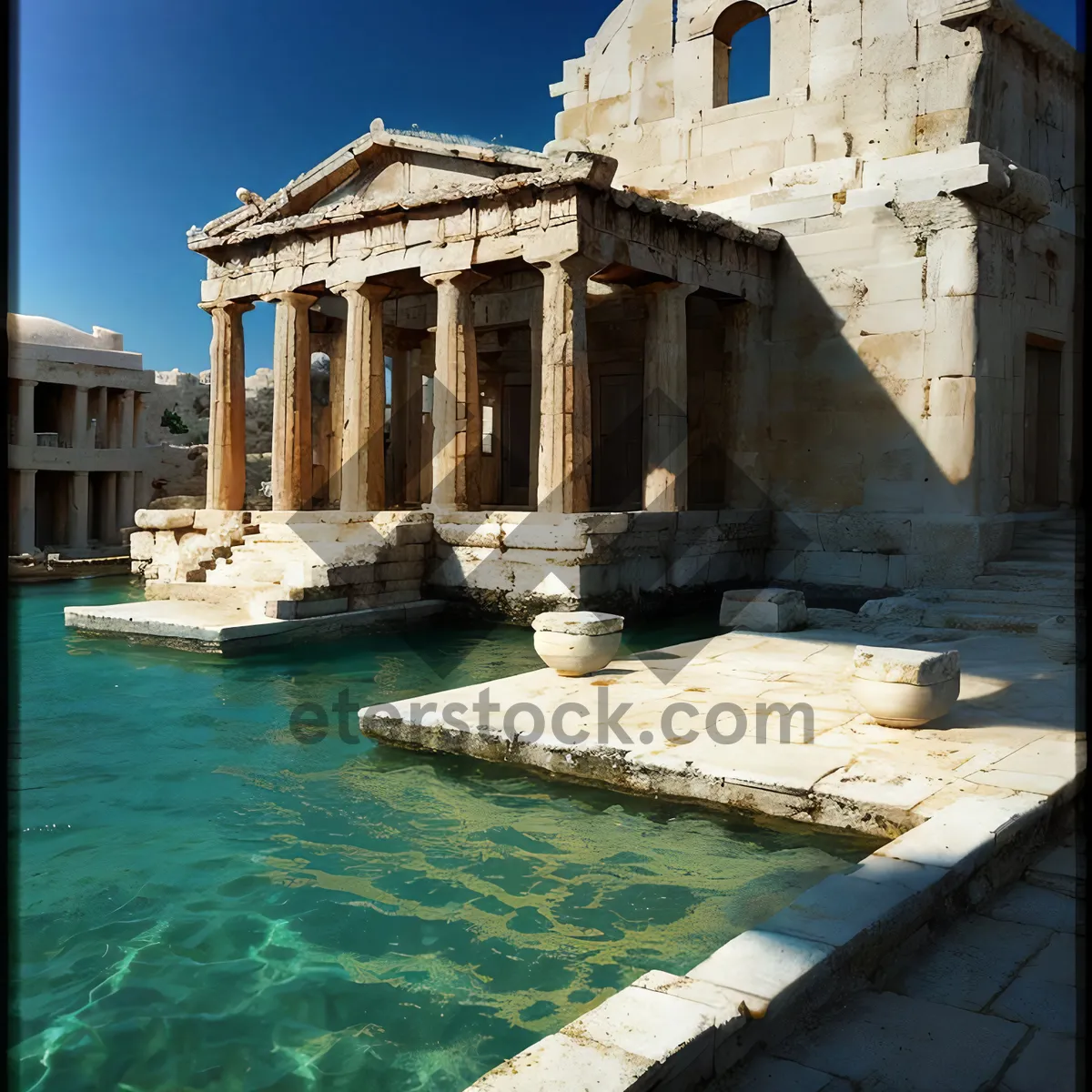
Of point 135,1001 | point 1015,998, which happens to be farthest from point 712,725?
point 135,1001

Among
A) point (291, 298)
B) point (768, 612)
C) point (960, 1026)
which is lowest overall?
point (960, 1026)

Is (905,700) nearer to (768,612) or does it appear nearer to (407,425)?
(768,612)

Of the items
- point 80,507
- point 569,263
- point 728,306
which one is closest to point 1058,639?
point 569,263

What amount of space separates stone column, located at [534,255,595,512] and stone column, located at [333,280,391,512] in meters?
3.29

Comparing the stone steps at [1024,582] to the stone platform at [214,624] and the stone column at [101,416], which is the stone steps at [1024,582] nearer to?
the stone platform at [214,624]

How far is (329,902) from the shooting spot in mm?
4316

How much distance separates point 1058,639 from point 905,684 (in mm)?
3557

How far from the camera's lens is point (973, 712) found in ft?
20.7

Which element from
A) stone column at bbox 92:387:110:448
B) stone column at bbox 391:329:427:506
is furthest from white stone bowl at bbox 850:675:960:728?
stone column at bbox 92:387:110:448

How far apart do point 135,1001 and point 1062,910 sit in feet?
11.3

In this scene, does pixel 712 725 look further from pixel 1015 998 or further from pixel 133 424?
pixel 133 424

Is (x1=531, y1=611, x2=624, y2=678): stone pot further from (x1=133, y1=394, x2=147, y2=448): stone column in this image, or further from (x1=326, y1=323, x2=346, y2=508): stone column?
(x1=133, y1=394, x2=147, y2=448): stone column

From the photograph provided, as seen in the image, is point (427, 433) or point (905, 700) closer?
point (905, 700)

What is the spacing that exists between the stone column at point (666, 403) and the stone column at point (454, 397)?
2.34m
